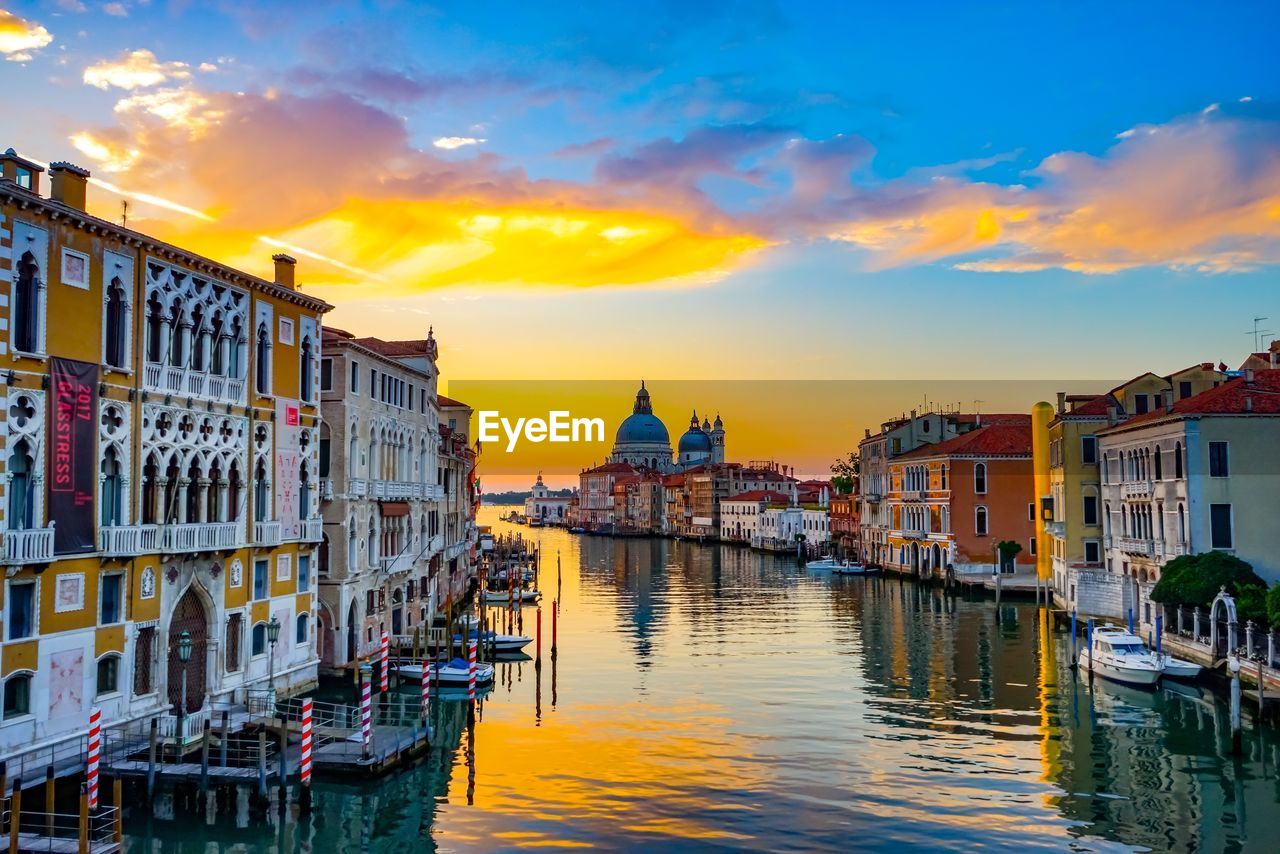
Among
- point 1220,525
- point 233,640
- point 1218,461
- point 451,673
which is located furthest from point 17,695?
point 1218,461

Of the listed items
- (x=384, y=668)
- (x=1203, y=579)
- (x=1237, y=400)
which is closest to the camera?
(x=384, y=668)

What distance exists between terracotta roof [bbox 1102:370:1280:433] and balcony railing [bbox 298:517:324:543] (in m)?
23.4

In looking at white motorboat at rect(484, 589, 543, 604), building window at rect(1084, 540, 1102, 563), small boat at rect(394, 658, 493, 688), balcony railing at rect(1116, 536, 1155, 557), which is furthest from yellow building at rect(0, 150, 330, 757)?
building window at rect(1084, 540, 1102, 563)

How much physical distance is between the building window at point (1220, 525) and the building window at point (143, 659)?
2651cm

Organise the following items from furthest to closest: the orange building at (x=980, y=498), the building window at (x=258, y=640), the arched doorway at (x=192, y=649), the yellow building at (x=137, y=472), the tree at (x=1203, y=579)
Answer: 1. the orange building at (x=980, y=498)
2. the tree at (x=1203, y=579)
3. the building window at (x=258, y=640)
4. the arched doorway at (x=192, y=649)
5. the yellow building at (x=137, y=472)

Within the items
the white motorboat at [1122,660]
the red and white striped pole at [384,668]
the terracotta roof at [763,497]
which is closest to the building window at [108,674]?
the red and white striped pole at [384,668]

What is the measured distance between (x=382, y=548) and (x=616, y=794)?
14.5 metres

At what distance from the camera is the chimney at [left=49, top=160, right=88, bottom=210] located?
703 inches

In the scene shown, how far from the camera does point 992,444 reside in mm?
55469

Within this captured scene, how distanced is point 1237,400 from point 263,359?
25982 mm

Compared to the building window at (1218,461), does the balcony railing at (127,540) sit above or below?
below

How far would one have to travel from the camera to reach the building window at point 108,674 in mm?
17953

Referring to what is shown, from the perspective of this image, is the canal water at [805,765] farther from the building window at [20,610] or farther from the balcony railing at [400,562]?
the balcony railing at [400,562]

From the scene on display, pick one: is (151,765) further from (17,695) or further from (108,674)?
(17,695)
